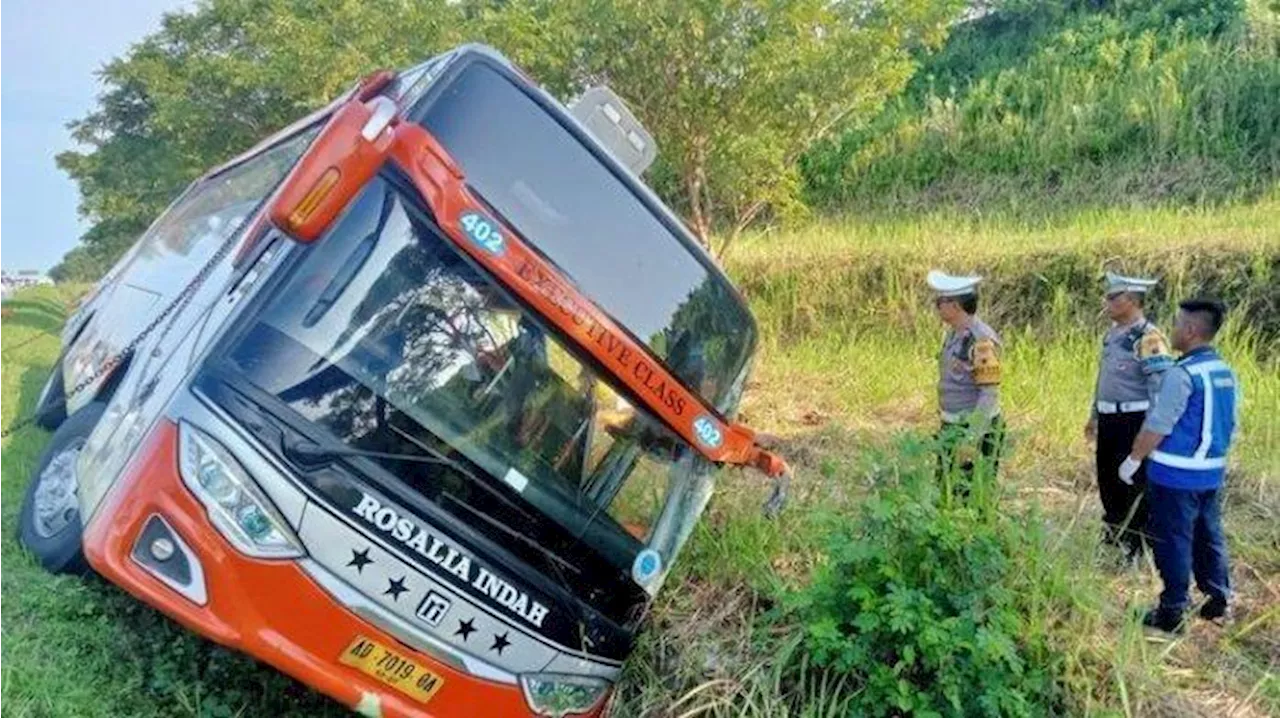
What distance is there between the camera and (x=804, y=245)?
1115 centimetres

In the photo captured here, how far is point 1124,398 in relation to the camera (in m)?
4.75

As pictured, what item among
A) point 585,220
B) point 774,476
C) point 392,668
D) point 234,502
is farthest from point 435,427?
point 774,476

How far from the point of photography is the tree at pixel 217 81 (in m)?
12.4

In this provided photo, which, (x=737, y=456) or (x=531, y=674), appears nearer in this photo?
(x=531, y=674)

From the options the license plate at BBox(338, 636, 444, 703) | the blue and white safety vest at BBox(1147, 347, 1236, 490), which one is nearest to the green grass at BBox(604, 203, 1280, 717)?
the blue and white safety vest at BBox(1147, 347, 1236, 490)

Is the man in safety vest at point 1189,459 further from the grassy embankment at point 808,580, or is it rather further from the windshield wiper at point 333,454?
the windshield wiper at point 333,454

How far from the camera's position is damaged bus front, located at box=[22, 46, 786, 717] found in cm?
325

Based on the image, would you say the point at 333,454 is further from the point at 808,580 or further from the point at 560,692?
the point at 808,580

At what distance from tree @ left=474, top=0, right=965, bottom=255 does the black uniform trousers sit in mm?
4752

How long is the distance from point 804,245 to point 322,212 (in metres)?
8.37

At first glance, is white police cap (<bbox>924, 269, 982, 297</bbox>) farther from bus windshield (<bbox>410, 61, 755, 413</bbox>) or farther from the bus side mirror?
the bus side mirror

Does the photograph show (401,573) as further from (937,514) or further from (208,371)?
(937,514)

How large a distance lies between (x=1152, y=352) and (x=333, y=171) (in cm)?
352

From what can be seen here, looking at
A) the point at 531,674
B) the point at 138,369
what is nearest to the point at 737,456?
the point at 531,674
